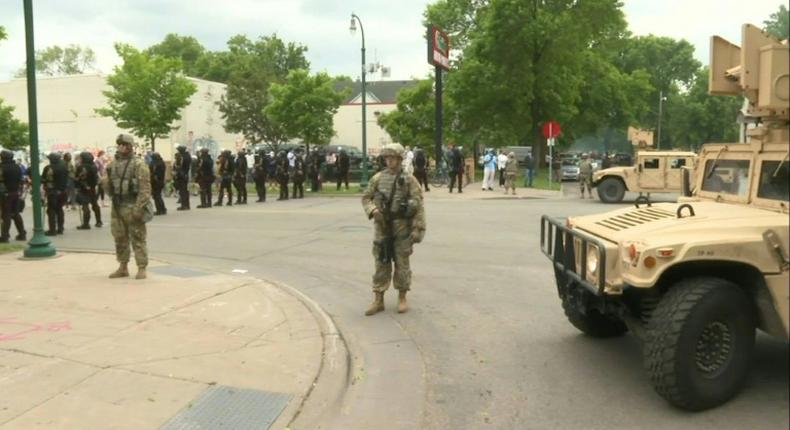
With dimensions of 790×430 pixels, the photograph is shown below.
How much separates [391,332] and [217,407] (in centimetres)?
243

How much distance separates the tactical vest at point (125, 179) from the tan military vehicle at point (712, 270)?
19.8ft

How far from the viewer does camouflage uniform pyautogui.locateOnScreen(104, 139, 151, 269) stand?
9.04m

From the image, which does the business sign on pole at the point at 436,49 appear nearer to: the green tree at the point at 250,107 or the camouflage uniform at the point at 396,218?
the green tree at the point at 250,107

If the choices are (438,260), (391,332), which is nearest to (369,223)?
(438,260)

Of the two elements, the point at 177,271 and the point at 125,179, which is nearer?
the point at 125,179

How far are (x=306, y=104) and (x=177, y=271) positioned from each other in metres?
30.3

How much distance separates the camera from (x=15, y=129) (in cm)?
2373

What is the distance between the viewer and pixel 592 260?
16.3ft

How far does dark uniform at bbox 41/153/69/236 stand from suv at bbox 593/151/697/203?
1509 centimetres

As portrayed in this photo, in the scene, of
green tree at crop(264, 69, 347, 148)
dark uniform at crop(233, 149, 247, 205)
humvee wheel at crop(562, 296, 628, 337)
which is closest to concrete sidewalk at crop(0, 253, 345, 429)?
humvee wheel at crop(562, 296, 628, 337)

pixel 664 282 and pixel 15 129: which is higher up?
pixel 15 129

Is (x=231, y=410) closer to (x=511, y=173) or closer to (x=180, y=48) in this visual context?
(x=511, y=173)

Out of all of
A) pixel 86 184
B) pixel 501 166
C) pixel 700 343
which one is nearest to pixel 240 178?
pixel 86 184

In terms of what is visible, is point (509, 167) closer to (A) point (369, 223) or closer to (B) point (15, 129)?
(A) point (369, 223)
